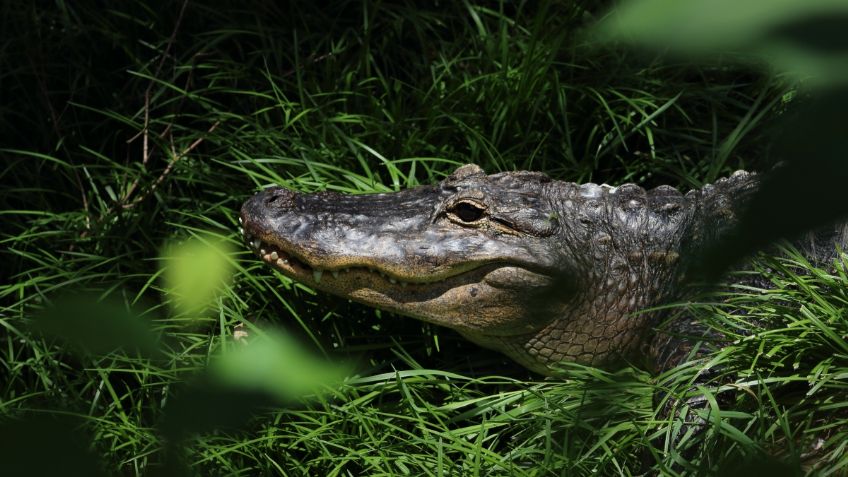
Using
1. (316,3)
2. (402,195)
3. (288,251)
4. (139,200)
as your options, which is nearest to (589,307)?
(402,195)

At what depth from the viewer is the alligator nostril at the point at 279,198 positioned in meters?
3.83

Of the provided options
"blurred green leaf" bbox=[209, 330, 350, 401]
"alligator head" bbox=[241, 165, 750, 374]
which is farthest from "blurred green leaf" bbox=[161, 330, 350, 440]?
"alligator head" bbox=[241, 165, 750, 374]

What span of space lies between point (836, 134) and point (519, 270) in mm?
3153

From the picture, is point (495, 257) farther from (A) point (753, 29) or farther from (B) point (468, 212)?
(A) point (753, 29)

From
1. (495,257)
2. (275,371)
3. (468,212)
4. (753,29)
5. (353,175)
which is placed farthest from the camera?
(353,175)

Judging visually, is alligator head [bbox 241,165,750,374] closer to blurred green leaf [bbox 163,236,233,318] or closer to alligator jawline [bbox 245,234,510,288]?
alligator jawline [bbox 245,234,510,288]

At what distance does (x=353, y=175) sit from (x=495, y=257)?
→ 3.44 feet

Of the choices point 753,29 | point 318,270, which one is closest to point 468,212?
point 318,270

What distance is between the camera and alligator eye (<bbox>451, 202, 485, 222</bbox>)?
380cm

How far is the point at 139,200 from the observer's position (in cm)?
455

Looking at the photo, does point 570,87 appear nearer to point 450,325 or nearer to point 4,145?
point 450,325

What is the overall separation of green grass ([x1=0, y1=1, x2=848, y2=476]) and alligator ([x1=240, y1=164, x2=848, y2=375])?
187 millimetres

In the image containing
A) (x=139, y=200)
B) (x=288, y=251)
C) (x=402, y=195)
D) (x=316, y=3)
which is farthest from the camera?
(x=316, y=3)

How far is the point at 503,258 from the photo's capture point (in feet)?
12.2
